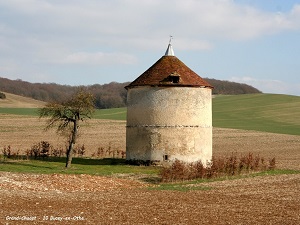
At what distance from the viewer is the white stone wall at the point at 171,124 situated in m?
36.8

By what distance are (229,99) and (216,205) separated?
3638 inches

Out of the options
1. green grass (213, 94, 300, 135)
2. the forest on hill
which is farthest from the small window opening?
the forest on hill

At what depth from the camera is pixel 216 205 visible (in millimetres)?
19188

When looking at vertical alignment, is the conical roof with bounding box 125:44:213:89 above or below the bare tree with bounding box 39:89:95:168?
above

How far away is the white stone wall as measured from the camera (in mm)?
36750

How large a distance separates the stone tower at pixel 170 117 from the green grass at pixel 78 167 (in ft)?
5.03

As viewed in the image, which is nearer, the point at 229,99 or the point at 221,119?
the point at 221,119

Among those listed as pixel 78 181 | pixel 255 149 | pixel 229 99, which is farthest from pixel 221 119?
pixel 78 181

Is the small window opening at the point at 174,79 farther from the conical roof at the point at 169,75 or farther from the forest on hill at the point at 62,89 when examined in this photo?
the forest on hill at the point at 62,89

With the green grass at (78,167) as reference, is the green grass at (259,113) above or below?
above

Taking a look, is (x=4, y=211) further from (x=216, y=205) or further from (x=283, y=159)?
(x=283, y=159)

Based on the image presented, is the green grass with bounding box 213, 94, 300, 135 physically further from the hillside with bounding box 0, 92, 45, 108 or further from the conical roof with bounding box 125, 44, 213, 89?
the conical roof with bounding box 125, 44, 213, 89

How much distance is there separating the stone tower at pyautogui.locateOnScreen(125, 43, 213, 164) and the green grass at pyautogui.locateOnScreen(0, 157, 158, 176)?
1533mm

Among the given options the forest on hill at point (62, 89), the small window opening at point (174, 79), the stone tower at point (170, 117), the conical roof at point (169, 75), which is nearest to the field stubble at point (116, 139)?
the stone tower at point (170, 117)
